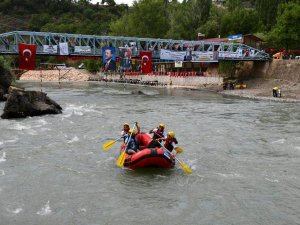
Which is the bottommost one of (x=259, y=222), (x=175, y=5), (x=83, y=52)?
(x=259, y=222)

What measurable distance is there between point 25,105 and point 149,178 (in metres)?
18.9

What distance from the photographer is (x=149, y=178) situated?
17562 millimetres

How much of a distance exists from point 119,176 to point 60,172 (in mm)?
2832

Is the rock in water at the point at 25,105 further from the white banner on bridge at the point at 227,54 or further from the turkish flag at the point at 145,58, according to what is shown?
the white banner on bridge at the point at 227,54

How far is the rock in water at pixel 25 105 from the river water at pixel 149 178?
1.32 meters

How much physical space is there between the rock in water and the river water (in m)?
1.32

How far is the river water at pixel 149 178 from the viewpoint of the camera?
45.6ft

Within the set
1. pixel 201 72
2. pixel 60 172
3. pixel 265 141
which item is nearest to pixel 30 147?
pixel 60 172

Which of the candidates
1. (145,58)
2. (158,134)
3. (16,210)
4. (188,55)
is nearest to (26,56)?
(145,58)

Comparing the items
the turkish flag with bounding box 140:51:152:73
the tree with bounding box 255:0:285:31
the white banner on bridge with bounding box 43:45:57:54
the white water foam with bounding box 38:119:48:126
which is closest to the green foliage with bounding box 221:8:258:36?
the tree with bounding box 255:0:285:31

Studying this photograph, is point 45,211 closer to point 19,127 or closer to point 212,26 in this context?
point 19,127

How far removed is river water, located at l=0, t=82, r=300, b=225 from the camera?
1389 centimetres

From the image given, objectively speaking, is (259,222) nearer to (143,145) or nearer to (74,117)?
(143,145)

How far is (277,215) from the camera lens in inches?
547
